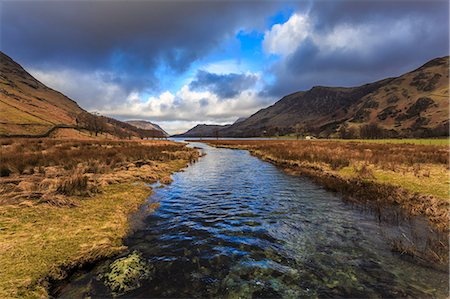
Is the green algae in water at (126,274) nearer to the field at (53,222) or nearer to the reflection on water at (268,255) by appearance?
the reflection on water at (268,255)

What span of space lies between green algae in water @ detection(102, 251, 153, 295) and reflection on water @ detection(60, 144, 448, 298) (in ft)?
0.63

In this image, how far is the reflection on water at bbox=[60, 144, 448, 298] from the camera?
606 cm

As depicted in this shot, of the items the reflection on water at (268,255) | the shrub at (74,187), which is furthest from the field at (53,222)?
the reflection on water at (268,255)

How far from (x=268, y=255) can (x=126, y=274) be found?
15.5 feet

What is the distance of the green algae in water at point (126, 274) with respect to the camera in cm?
607

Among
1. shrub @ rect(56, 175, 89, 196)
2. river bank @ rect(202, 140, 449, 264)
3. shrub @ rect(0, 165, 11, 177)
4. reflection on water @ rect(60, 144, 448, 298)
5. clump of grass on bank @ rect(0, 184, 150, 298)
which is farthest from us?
shrub @ rect(0, 165, 11, 177)

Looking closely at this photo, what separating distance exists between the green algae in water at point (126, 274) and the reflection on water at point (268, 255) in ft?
0.63

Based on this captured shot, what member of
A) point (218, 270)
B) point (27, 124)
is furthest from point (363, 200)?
point (27, 124)

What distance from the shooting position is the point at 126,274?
656 centimetres

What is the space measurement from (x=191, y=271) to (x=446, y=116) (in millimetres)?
227329

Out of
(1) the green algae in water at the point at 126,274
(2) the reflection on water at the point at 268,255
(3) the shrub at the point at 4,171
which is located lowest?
(2) the reflection on water at the point at 268,255

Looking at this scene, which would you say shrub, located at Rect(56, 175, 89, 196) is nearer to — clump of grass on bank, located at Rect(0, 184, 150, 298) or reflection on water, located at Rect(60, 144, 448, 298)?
clump of grass on bank, located at Rect(0, 184, 150, 298)

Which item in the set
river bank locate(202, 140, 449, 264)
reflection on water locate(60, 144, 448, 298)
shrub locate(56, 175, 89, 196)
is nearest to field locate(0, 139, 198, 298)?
shrub locate(56, 175, 89, 196)

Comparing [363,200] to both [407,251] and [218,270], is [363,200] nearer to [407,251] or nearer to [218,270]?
[407,251]
